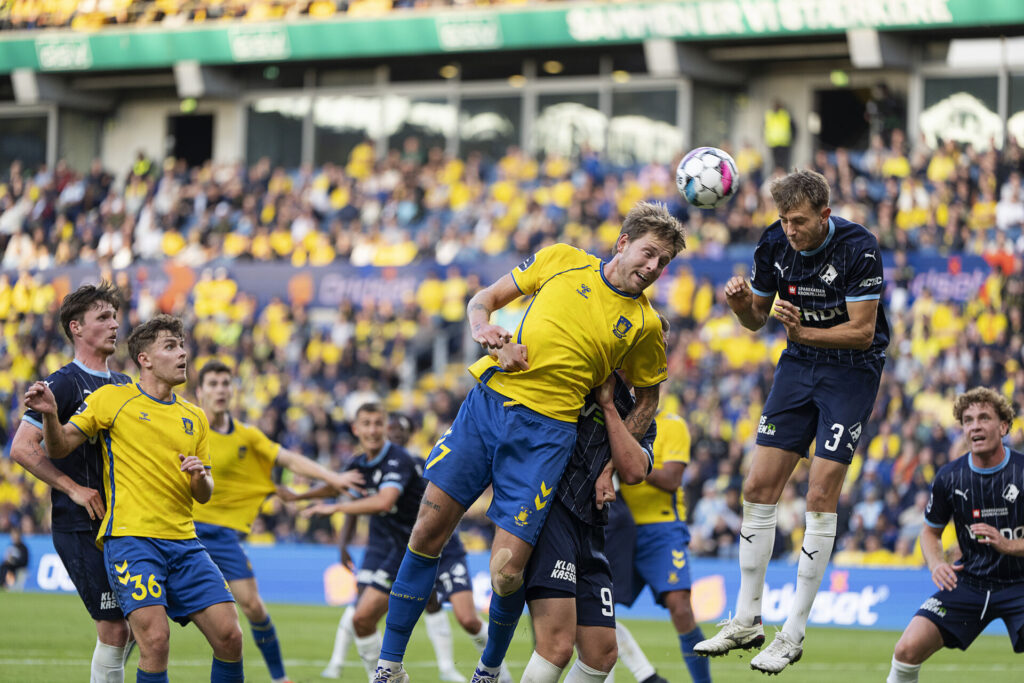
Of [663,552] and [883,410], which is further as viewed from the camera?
[883,410]

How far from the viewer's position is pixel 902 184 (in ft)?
75.9

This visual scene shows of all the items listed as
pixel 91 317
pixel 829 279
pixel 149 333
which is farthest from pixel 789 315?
pixel 91 317

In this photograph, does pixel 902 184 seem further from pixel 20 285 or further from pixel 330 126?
pixel 20 285

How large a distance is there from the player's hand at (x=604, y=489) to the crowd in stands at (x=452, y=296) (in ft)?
34.4

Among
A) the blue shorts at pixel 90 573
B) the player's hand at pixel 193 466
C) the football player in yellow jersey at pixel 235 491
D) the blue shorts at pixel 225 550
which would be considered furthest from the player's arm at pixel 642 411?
the blue shorts at pixel 225 550

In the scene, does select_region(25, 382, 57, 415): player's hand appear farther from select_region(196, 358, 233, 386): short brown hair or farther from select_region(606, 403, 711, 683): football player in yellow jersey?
select_region(606, 403, 711, 683): football player in yellow jersey

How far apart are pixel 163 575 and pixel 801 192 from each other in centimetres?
420

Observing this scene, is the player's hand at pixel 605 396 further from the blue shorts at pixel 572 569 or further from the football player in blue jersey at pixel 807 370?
the football player in blue jersey at pixel 807 370

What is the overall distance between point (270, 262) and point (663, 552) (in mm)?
17829

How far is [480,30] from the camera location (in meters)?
29.5

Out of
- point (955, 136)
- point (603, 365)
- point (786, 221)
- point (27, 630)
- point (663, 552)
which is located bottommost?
point (27, 630)

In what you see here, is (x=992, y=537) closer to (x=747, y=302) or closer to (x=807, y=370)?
(x=807, y=370)

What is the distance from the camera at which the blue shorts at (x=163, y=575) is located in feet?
25.5

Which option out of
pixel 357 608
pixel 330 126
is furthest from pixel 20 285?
pixel 357 608
